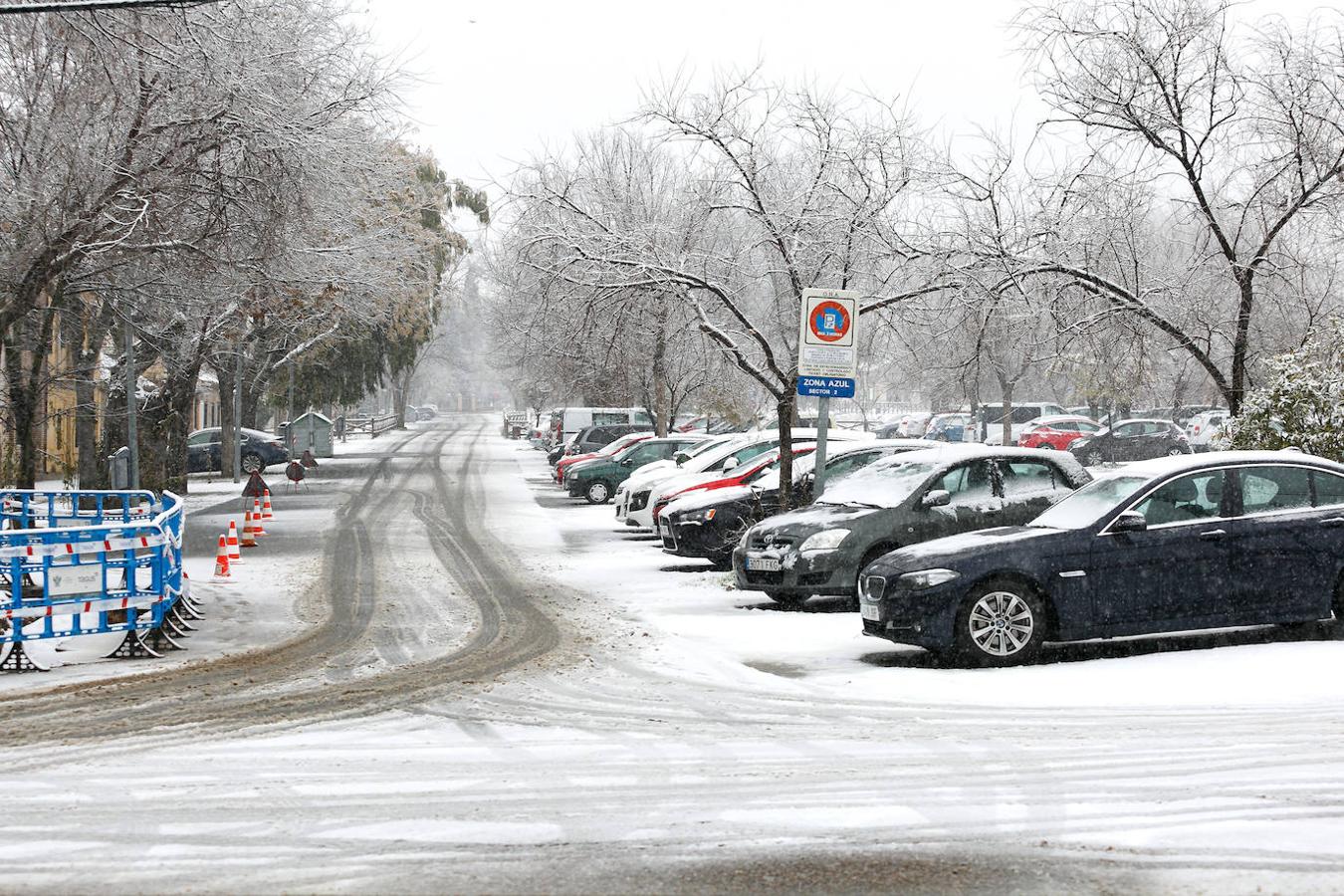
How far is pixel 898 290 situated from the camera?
18516 mm

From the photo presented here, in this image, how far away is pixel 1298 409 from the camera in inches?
609

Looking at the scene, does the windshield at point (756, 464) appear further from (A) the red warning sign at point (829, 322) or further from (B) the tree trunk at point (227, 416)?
(B) the tree trunk at point (227, 416)

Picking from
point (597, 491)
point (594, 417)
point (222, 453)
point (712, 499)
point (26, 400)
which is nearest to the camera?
point (26, 400)

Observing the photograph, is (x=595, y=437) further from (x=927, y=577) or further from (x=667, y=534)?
(x=927, y=577)

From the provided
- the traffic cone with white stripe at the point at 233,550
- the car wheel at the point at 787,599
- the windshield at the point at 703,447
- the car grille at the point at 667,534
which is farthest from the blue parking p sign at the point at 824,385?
the windshield at the point at 703,447

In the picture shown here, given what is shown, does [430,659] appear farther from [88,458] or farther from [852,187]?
[88,458]

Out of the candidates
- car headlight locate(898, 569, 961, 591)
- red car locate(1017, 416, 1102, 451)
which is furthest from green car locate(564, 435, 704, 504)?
car headlight locate(898, 569, 961, 591)

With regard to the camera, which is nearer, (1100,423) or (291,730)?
(291,730)

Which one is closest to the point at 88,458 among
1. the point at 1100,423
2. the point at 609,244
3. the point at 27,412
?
the point at 27,412

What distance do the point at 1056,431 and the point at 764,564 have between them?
1417 inches

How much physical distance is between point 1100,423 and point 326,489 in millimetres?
26765

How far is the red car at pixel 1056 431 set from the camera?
154 ft

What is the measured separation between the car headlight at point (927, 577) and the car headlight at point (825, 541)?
115 inches

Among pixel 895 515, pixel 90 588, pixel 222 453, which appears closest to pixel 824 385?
pixel 895 515
